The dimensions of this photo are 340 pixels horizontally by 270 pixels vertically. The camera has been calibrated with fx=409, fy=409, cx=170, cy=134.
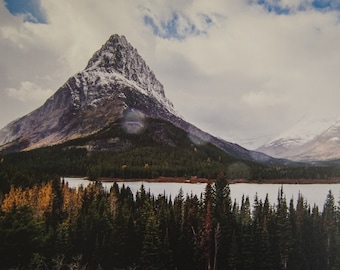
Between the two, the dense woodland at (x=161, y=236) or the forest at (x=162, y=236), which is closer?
the forest at (x=162, y=236)

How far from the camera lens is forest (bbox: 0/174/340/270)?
106000 millimetres

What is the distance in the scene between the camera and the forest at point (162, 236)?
348 feet

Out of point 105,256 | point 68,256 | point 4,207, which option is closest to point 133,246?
point 105,256

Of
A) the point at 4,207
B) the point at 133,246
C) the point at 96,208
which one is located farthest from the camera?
the point at 96,208

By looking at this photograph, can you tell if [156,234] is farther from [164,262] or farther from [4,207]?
[4,207]

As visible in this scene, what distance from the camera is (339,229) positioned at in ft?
469

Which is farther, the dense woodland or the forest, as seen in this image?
the dense woodland

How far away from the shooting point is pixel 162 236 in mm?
118250

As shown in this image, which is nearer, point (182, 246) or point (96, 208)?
point (182, 246)

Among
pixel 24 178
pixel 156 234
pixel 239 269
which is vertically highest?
pixel 24 178

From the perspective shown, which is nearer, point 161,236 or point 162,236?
point 161,236

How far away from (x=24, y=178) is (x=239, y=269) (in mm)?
100287

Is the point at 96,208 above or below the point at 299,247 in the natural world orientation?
above

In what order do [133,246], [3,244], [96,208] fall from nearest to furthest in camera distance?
[3,244]
[133,246]
[96,208]
